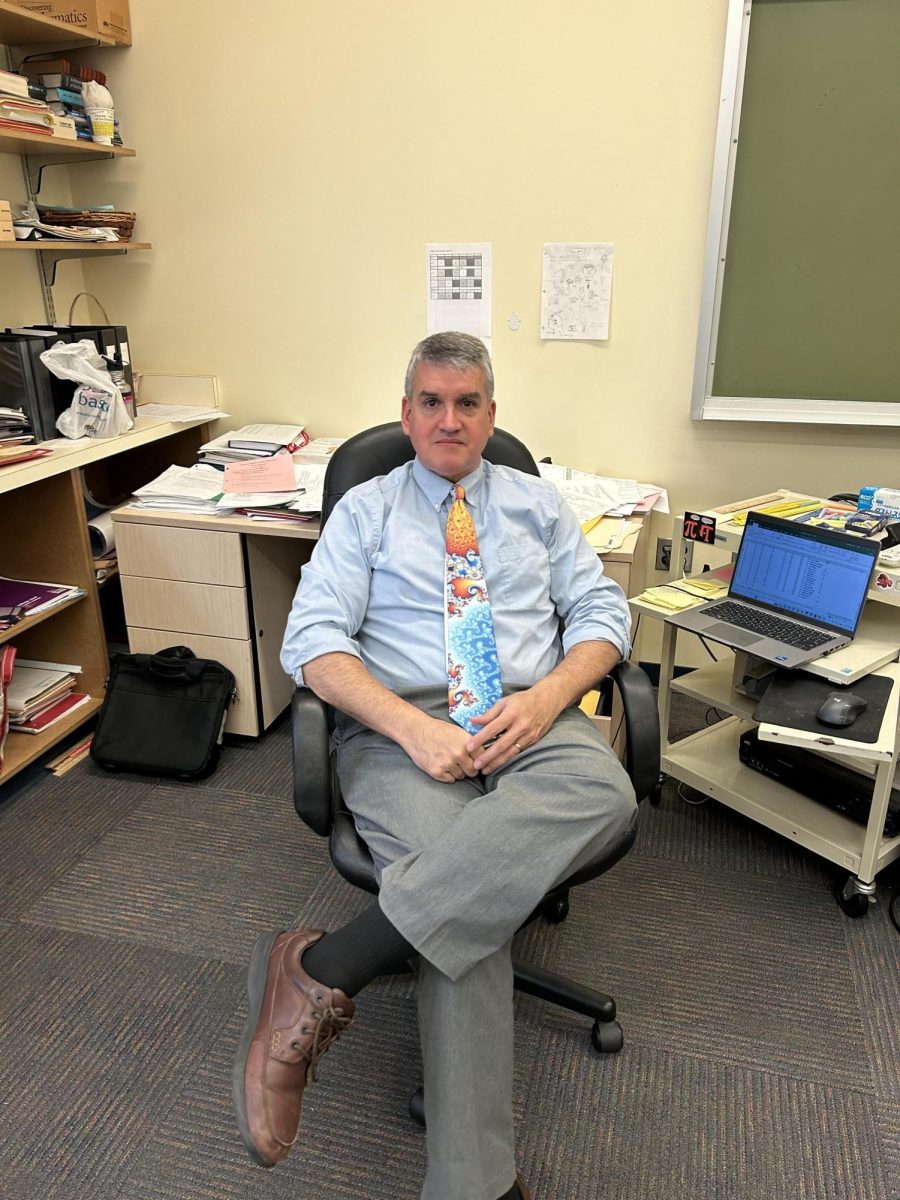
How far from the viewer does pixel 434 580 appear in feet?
5.34

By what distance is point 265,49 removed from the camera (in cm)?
255

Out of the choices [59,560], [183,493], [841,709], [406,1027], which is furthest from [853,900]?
[59,560]

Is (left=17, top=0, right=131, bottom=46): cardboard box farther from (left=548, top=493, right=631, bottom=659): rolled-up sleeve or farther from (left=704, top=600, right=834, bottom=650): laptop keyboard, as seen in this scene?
(left=704, top=600, right=834, bottom=650): laptop keyboard

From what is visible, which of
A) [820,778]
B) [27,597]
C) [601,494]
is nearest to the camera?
[820,778]

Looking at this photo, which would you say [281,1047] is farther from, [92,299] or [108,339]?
[92,299]

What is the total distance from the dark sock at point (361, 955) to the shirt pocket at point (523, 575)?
2.10 feet

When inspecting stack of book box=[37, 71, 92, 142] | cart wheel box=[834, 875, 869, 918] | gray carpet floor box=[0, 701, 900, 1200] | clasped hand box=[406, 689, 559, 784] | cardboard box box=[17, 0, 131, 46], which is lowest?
gray carpet floor box=[0, 701, 900, 1200]

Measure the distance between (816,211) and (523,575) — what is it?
1419 mm

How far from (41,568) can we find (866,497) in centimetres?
225

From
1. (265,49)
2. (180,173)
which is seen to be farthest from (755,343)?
(180,173)

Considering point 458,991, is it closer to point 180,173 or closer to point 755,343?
point 755,343

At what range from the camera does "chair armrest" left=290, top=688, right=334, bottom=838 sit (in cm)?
129

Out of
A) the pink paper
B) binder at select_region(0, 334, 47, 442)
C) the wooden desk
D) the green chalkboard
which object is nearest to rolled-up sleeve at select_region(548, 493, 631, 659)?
the wooden desk

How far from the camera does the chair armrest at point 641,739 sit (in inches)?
54.4
